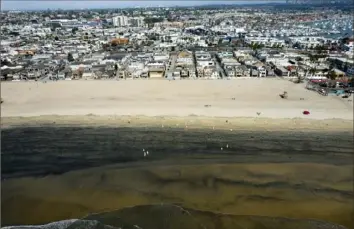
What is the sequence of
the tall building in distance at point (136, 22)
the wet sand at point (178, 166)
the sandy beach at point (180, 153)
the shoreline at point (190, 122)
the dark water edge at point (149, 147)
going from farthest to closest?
the tall building in distance at point (136, 22) → the shoreline at point (190, 122) → the dark water edge at point (149, 147) → the sandy beach at point (180, 153) → the wet sand at point (178, 166)

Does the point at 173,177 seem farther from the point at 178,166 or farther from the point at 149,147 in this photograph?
the point at 149,147

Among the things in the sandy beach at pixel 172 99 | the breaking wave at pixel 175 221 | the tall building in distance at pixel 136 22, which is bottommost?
the breaking wave at pixel 175 221

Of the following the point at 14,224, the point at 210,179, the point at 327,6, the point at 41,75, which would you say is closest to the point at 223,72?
the point at 41,75

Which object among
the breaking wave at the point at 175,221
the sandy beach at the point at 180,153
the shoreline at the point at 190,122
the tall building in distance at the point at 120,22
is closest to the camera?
the breaking wave at the point at 175,221

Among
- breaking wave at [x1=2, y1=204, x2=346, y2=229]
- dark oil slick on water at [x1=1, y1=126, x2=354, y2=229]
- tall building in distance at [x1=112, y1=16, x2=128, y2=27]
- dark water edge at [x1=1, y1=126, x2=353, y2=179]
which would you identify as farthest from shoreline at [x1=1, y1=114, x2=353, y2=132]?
tall building in distance at [x1=112, y1=16, x2=128, y2=27]

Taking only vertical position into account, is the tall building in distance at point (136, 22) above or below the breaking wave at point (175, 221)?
above

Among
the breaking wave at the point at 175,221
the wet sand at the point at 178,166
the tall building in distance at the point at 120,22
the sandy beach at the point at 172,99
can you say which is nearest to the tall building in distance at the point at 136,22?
the tall building in distance at the point at 120,22

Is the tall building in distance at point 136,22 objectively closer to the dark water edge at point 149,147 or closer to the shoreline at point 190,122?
the shoreline at point 190,122
